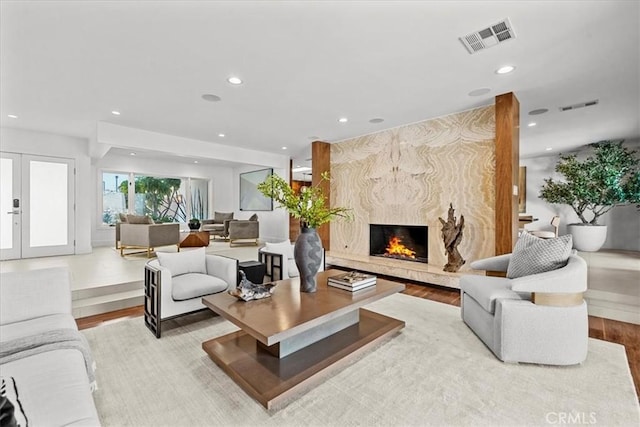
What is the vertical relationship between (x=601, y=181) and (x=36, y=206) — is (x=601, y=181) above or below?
above

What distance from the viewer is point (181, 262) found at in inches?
125

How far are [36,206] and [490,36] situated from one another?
8051mm

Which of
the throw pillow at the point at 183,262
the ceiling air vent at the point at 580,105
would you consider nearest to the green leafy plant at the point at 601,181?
the ceiling air vent at the point at 580,105

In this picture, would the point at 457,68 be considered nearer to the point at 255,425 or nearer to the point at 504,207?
the point at 504,207

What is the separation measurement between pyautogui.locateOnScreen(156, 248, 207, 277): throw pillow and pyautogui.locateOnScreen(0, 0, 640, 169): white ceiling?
1991 mm

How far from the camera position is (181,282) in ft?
9.51

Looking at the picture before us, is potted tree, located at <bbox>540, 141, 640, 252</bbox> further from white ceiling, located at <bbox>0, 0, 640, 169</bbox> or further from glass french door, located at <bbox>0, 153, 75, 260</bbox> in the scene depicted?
glass french door, located at <bbox>0, 153, 75, 260</bbox>

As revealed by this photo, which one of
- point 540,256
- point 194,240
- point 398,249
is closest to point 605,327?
point 540,256

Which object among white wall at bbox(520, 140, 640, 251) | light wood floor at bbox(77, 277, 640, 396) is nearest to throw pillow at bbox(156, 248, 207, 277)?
light wood floor at bbox(77, 277, 640, 396)

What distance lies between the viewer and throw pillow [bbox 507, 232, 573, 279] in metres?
2.38

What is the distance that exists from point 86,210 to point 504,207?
805cm

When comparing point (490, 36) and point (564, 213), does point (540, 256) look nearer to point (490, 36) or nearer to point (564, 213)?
point (490, 36)

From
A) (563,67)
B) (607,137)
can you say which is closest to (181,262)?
(563,67)

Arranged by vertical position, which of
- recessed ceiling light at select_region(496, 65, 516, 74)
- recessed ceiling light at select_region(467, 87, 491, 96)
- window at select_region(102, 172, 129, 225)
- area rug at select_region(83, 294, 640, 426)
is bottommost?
area rug at select_region(83, 294, 640, 426)
